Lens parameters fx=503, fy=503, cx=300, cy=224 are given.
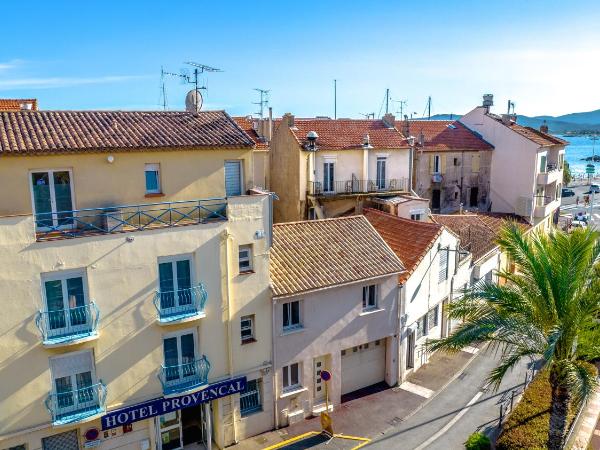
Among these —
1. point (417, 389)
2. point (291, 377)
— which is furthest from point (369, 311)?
point (417, 389)

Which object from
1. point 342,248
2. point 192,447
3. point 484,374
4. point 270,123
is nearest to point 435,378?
point 484,374

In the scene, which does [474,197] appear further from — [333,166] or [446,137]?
[333,166]

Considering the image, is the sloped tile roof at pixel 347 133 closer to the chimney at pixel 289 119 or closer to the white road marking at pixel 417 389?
the chimney at pixel 289 119

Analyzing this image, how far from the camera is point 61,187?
1795 cm

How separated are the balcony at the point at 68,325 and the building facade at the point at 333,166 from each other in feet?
68.2

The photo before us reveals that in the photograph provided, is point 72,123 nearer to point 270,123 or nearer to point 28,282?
point 28,282

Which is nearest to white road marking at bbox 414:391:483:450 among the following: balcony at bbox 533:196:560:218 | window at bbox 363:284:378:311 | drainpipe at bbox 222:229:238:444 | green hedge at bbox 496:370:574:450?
green hedge at bbox 496:370:574:450

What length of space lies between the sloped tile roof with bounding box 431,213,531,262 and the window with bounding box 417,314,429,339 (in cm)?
756

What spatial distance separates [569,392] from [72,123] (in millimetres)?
20175

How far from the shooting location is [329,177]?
37.3 metres

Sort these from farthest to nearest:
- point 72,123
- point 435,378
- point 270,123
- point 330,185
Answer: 1. point 270,123
2. point 330,185
3. point 435,378
4. point 72,123

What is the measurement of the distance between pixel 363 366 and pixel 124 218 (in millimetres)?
14422

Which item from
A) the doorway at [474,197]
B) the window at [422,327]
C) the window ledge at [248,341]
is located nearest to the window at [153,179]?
the window ledge at [248,341]

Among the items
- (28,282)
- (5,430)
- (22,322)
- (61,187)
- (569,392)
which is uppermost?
(61,187)
